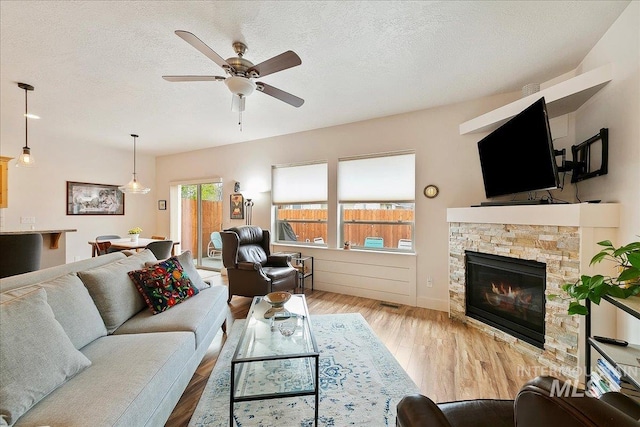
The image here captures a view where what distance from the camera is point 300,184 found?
4.54 m

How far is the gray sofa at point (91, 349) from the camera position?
1002 mm

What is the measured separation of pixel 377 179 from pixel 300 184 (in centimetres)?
139

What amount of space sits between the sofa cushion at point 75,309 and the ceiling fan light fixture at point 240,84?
1693mm

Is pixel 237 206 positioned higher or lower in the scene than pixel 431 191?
lower

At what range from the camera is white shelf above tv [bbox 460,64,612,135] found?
1.98m

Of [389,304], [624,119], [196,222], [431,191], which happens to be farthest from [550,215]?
[196,222]

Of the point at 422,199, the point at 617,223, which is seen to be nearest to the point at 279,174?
the point at 422,199

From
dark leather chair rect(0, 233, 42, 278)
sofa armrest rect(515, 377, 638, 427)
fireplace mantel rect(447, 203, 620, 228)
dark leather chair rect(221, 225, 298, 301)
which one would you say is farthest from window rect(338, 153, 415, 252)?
dark leather chair rect(0, 233, 42, 278)

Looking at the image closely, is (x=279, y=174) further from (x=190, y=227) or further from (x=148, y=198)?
(x=148, y=198)

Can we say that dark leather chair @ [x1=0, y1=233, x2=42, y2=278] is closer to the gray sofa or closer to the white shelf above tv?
the gray sofa

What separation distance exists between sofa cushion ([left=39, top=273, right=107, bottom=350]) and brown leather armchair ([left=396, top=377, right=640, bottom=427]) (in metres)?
1.75

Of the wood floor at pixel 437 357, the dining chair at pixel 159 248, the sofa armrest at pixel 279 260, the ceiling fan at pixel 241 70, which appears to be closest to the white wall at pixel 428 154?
the wood floor at pixel 437 357

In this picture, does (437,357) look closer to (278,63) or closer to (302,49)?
(278,63)

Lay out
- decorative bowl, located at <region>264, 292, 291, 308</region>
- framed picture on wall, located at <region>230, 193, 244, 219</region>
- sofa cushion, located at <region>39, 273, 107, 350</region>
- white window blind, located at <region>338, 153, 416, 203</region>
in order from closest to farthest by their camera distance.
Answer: sofa cushion, located at <region>39, 273, 107, 350</region> < decorative bowl, located at <region>264, 292, 291, 308</region> < white window blind, located at <region>338, 153, 416, 203</region> < framed picture on wall, located at <region>230, 193, 244, 219</region>
